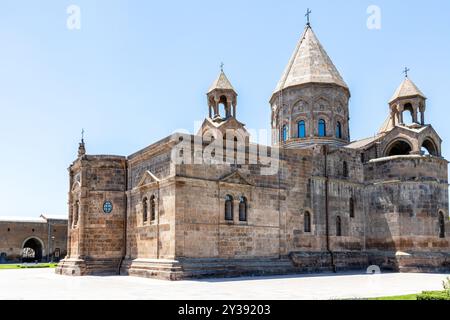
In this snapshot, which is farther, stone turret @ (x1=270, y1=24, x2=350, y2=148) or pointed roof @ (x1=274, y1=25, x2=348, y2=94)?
A: pointed roof @ (x1=274, y1=25, x2=348, y2=94)

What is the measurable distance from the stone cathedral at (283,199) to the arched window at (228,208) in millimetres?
61

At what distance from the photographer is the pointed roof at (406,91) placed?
1302 inches

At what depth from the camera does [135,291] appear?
1819cm

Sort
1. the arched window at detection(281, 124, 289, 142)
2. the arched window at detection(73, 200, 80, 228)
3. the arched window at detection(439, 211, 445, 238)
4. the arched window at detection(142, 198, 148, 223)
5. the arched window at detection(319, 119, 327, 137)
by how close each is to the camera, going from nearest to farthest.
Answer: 1. the arched window at detection(142, 198, 148, 223)
2. the arched window at detection(73, 200, 80, 228)
3. the arched window at detection(439, 211, 445, 238)
4. the arched window at detection(319, 119, 327, 137)
5. the arched window at detection(281, 124, 289, 142)

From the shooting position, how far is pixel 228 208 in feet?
84.5

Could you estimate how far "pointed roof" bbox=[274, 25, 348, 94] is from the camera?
113 ft

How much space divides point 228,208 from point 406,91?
1590 cm

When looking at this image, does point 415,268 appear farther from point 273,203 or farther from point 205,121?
point 205,121

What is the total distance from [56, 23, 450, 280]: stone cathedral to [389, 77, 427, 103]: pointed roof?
0.10 metres

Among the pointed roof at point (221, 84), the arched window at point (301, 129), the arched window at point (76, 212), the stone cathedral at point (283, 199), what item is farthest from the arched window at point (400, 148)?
the arched window at point (76, 212)

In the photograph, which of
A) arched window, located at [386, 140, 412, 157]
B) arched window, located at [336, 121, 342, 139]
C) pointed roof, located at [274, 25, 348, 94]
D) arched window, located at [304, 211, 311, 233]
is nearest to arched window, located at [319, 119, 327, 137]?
arched window, located at [336, 121, 342, 139]

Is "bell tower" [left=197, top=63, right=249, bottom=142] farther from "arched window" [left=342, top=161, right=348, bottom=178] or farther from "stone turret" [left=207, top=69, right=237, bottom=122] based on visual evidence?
"arched window" [left=342, top=161, right=348, bottom=178]

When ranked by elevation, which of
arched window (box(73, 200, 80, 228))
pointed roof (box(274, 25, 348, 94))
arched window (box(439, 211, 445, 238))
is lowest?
arched window (box(439, 211, 445, 238))
